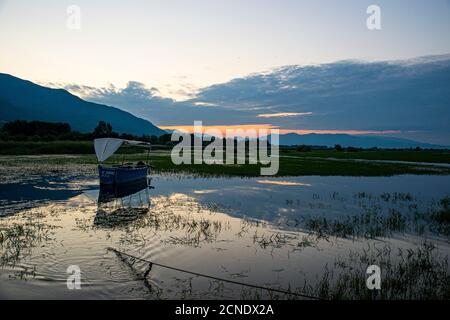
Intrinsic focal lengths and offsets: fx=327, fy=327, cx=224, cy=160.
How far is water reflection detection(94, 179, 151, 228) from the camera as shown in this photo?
17188 millimetres

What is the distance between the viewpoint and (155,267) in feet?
34.5

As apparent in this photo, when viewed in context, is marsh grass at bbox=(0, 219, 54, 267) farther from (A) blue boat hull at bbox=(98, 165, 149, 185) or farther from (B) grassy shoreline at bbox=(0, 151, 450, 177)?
(B) grassy shoreline at bbox=(0, 151, 450, 177)

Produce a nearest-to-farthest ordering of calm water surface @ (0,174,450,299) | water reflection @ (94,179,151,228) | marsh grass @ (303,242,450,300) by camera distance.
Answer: marsh grass @ (303,242,450,300) → calm water surface @ (0,174,450,299) → water reflection @ (94,179,151,228)

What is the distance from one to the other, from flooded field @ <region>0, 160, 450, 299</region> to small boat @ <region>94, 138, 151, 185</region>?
3.23m

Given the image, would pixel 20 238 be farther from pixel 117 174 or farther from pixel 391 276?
pixel 117 174

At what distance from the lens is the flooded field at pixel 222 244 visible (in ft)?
29.7

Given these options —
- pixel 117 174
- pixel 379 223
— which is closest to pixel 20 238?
pixel 117 174

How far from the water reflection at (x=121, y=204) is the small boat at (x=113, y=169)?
0.53 metres

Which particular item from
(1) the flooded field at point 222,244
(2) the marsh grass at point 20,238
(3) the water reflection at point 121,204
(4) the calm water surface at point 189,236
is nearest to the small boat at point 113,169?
(3) the water reflection at point 121,204

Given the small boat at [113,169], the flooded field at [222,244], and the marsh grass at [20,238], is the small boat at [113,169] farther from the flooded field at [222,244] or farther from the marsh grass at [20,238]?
the marsh grass at [20,238]

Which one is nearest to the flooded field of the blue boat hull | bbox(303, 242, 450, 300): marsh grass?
bbox(303, 242, 450, 300): marsh grass

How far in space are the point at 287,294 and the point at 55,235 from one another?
1026cm
